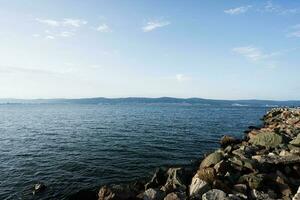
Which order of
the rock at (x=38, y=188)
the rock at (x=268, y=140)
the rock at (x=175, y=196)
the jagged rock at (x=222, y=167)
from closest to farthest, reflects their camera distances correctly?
the rock at (x=175, y=196) → the jagged rock at (x=222, y=167) → the rock at (x=38, y=188) → the rock at (x=268, y=140)

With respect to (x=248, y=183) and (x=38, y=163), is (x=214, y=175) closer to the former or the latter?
(x=248, y=183)

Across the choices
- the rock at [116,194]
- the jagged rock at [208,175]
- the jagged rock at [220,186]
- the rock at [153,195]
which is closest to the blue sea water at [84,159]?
the rock at [116,194]

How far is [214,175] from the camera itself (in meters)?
16.0

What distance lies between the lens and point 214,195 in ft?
45.2

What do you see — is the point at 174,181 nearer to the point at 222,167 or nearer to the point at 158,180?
the point at 158,180

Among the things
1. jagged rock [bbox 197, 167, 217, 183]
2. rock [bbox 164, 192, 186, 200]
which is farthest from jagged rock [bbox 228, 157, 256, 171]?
rock [bbox 164, 192, 186, 200]

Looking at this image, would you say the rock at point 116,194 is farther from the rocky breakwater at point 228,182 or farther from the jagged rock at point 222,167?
the jagged rock at point 222,167

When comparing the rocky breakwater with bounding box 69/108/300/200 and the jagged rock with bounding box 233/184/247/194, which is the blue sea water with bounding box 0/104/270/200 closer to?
the rocky breakwater with bounding box 69/108/300/200

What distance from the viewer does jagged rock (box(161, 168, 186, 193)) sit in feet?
52.0

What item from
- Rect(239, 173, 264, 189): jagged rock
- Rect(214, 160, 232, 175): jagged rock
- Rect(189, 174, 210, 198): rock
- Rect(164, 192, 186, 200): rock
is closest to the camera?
Rect(164, 192, 186, 200): rock

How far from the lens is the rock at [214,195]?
13606 millimetres

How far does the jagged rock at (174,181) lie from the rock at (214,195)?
2.10m

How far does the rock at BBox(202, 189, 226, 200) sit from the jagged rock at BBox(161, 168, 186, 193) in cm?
210

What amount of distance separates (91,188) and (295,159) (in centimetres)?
1371
